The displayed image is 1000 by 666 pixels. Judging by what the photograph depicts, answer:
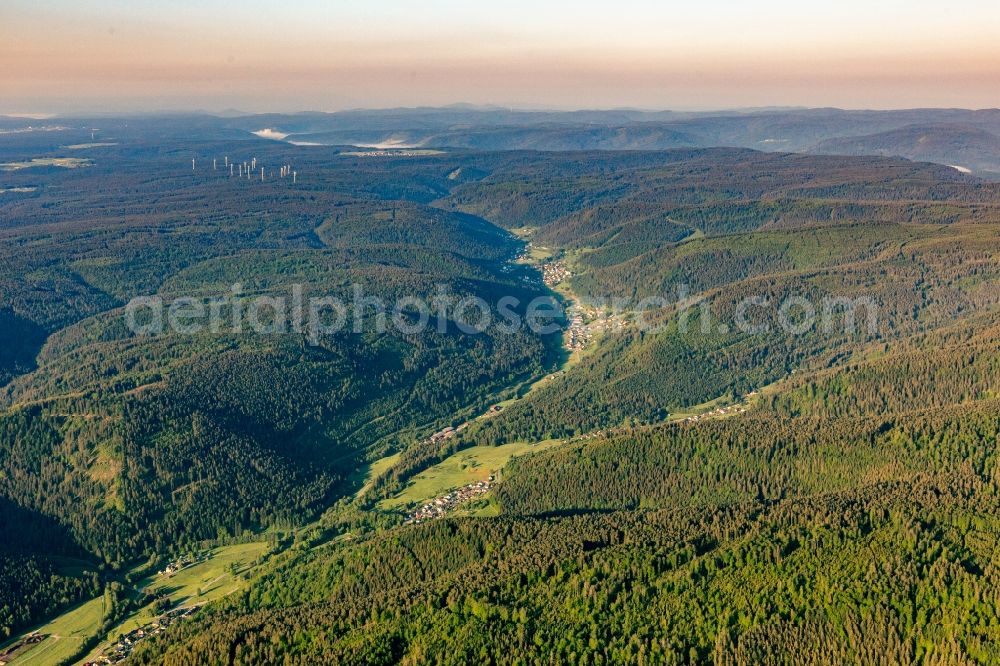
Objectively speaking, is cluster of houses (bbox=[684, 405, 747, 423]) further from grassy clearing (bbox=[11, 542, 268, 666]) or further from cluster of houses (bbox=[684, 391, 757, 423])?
grassy clearing (bbox=[11, 542, 268, 666])

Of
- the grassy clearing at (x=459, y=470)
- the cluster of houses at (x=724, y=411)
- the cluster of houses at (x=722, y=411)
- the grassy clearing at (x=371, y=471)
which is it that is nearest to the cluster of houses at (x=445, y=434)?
the grassy clearing at (x=459, y=470)

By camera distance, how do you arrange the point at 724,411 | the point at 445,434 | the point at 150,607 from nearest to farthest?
the point at 150,607 < the point at 445,434 < the point at 724,411

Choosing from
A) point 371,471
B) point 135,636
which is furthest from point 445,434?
point 135,636

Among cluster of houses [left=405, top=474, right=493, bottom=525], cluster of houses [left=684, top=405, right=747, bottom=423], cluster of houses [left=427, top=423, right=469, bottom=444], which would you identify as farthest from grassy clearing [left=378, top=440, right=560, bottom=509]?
cluster of houses [left=684, top=405, right=747, bottom=423]

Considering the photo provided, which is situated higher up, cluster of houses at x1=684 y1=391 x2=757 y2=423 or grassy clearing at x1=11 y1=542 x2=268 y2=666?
cluster of houses at x1=684 y1=391 x2=757 y2=423

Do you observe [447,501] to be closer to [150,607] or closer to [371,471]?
[371,471]

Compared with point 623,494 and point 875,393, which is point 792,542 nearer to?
point 623,494

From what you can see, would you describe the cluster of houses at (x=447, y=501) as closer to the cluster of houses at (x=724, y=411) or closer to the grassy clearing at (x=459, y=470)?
the grassy clearing at (x=459, y=470)
